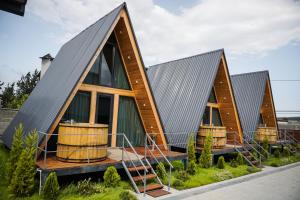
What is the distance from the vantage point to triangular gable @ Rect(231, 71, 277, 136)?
19328mm

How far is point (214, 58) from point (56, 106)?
1071 cm

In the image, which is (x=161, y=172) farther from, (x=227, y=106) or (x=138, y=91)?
(x=227, y=106)

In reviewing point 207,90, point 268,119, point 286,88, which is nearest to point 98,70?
point 207,90

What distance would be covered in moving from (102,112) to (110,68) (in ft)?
7.49

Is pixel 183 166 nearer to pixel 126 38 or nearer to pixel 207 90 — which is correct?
pixel 207 90

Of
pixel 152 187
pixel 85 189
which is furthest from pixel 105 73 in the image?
pixel 152 187

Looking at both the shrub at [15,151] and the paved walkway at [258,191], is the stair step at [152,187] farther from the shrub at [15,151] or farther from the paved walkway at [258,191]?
the shrub at [15,151]

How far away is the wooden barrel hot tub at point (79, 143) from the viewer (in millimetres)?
8367

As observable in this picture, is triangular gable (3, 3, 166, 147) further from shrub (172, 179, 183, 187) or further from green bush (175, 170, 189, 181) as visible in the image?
shrub (172, 179, 183, 187)

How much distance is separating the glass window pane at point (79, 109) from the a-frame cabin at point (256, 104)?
1270 centimetres

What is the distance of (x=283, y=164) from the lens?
603 inches

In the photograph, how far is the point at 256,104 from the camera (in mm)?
19781

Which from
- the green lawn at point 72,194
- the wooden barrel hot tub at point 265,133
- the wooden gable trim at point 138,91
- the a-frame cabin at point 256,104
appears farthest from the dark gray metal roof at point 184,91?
the wooden barrel hot tub at point 265,133

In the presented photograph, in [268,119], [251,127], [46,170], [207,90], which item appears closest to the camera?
[46,170]
